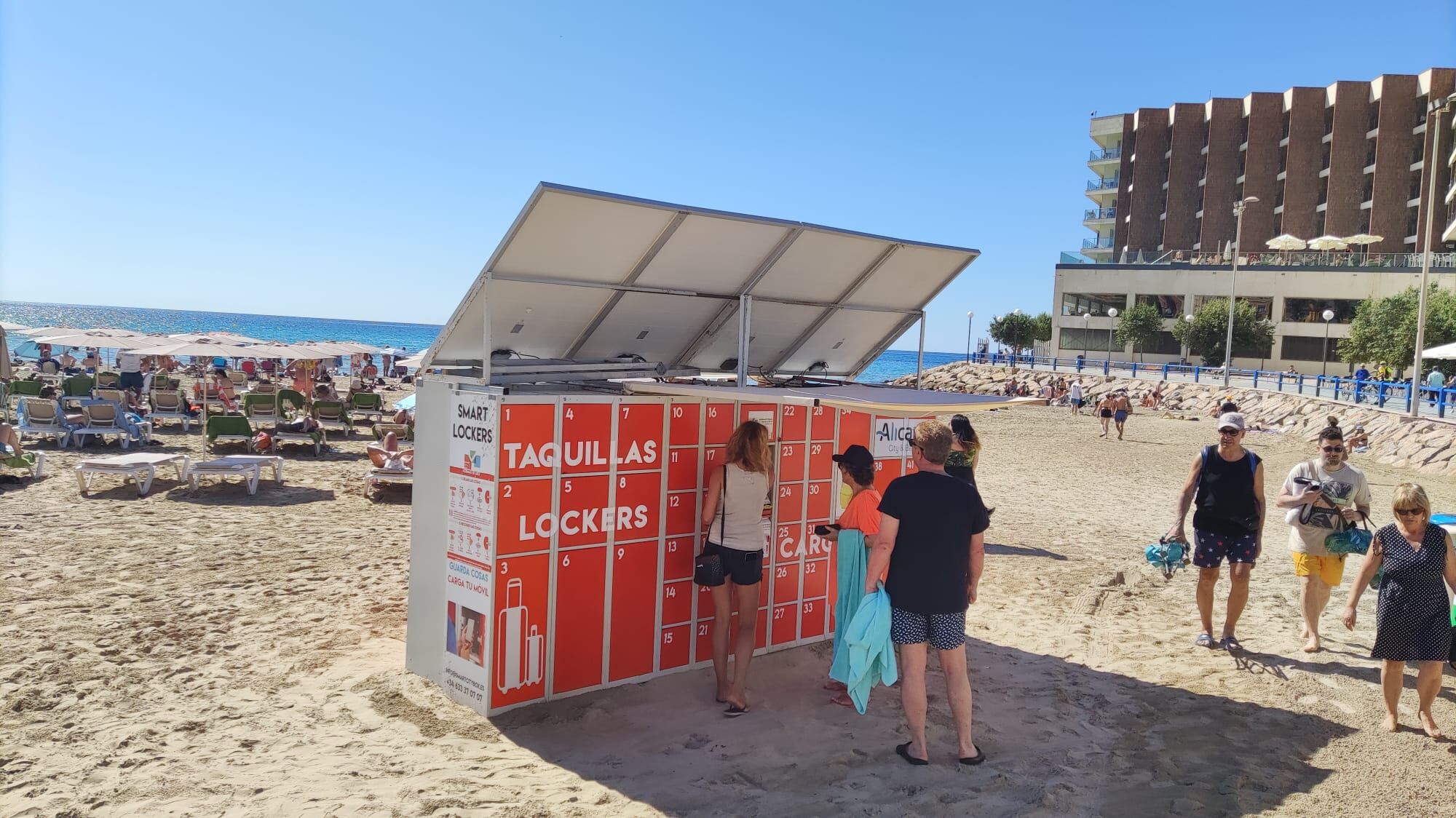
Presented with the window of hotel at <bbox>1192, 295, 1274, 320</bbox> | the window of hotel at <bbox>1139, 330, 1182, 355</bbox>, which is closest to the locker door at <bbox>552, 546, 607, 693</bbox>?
the window of hotel at <bbox>1192, 295, 1274, 320</bbox>

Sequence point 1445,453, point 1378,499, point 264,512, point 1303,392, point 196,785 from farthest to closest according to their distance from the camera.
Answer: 1. point 1303,392
2. point 1445,453
3. point 1378,499
4. point 264,512
5. point 196,785

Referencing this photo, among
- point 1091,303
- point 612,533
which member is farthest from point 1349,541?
point 1091,303

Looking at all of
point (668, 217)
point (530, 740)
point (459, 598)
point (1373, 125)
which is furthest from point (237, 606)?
point (1373, 125)

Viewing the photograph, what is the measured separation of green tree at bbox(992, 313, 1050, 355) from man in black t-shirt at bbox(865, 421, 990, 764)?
53.8 meters

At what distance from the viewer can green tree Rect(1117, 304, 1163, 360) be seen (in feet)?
156

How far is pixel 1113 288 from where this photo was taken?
52.6 m

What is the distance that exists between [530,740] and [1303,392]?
29.7 meters

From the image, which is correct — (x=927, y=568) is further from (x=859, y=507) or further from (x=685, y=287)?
(x=685, y=287)

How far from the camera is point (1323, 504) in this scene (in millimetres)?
5785

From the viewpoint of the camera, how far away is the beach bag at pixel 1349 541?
5.62 meters

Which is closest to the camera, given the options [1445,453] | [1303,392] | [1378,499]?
[1378,499]

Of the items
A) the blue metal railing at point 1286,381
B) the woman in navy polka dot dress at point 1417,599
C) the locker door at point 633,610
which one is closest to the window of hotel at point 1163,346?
the blue metal railing at point 1286,381

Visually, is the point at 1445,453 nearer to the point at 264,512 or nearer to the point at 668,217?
the point at 668,217

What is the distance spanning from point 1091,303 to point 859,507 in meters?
A: 55.2
